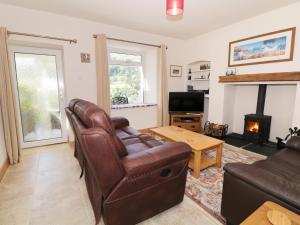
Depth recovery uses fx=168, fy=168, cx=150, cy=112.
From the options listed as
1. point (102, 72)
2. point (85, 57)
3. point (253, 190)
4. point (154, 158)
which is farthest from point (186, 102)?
point (253, 190)

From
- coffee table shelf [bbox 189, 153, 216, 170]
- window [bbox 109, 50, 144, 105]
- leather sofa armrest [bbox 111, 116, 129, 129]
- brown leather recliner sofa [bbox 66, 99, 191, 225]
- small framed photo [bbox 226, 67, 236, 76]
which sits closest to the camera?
brown leather recliner sofa [bbox 66, 99, 191, 225]

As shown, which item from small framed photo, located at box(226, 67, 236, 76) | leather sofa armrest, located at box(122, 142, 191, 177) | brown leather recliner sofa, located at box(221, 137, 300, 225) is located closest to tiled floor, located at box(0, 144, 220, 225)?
brown leather recliner sofa, located at box(221, 137, 300, 225)

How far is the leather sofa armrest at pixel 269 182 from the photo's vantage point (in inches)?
40.9

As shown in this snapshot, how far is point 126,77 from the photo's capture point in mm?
4430

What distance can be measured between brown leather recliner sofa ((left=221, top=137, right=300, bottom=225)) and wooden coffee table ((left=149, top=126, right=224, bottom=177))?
0.83 metres

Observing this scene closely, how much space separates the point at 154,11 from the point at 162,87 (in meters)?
1.78

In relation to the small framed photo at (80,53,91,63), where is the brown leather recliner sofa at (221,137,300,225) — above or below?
below

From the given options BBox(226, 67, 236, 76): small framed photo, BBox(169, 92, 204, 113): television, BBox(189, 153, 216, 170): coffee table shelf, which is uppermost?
BBox(226, 67, 236, 76): small framed photo

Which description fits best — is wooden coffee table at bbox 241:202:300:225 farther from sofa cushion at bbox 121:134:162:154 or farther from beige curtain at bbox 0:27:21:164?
beige curtain at bbox 0:27:21:164

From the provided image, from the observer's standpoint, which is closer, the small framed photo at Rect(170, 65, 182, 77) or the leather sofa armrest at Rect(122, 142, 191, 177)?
the leather sofa armrest at Rect(122, 142, 191, 177)

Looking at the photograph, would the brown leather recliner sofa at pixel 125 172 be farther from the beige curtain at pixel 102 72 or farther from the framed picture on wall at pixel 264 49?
the framed picture on wall at pixel 264 49

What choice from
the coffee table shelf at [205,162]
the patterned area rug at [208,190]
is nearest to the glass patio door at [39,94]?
the coffee table shelf at [205,162]

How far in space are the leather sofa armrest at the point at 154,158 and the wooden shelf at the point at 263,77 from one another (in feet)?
8.00

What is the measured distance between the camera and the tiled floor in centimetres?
157
